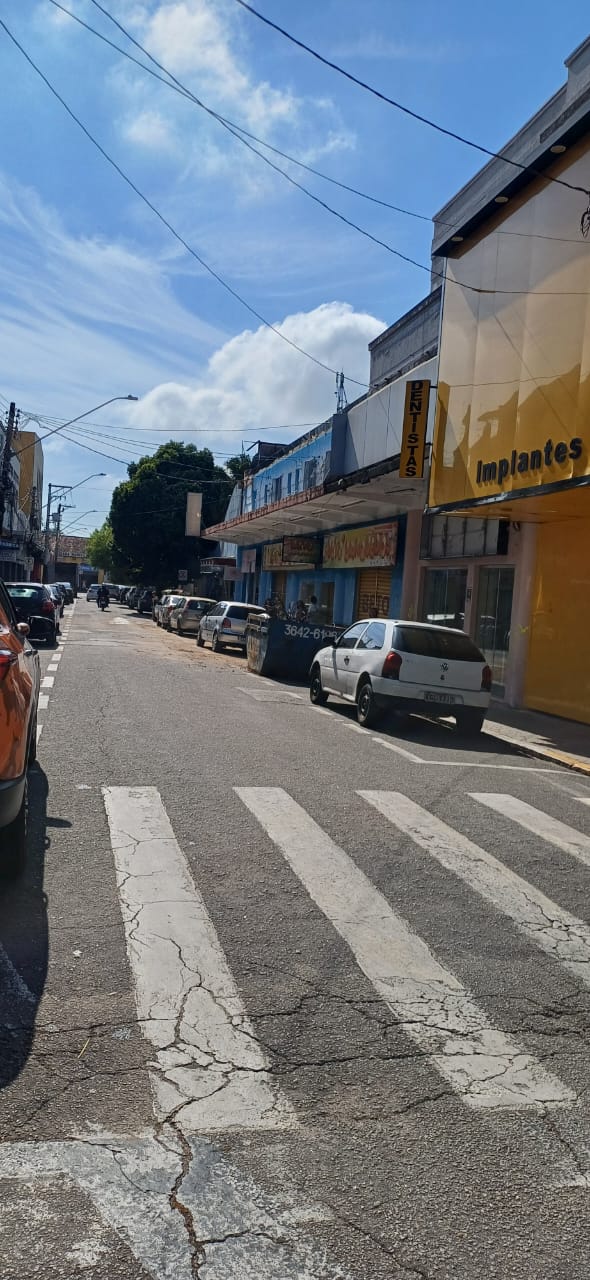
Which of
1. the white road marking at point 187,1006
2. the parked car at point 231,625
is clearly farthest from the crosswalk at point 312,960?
the parked car at point 231,625

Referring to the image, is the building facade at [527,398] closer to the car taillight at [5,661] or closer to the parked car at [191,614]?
the car taillight at [5,661]

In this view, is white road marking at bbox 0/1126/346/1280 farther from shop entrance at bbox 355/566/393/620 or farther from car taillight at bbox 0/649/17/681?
shop entrance at bbox 355/566/393/620

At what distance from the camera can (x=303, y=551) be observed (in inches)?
1355

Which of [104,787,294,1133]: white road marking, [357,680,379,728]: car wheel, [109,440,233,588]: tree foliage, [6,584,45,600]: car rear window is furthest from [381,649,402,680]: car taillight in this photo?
[109,440,233,588]: tree foliage

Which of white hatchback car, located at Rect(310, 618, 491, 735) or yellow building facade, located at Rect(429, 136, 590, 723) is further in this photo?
yellow building facade, located at Rect(429, 136, 590, 723)

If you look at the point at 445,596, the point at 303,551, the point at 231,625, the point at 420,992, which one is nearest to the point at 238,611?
the point at 231,625

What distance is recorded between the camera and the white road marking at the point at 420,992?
3781 millimetres

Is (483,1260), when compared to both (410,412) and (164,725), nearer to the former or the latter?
(164,725)

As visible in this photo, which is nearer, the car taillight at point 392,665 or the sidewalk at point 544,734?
the sidewalk at point 544,734

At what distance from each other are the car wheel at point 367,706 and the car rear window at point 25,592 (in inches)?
597

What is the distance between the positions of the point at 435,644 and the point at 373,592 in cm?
1423

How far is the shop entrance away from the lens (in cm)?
2648

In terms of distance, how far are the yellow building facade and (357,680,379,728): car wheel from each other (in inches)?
148

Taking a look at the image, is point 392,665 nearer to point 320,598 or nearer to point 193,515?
point 320,598
